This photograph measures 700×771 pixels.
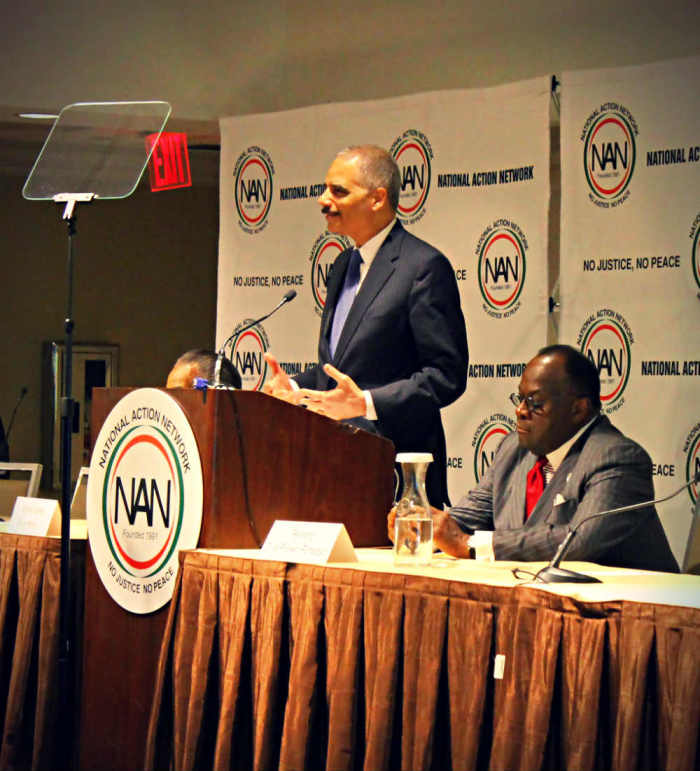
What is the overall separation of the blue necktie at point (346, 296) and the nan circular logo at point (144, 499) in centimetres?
80

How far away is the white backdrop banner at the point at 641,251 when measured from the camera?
14.2 feet

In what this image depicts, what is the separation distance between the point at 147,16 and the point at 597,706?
4.81 metres

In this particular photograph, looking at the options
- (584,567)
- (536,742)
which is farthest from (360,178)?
(536,742)

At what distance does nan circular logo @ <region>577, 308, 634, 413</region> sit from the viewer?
448cm

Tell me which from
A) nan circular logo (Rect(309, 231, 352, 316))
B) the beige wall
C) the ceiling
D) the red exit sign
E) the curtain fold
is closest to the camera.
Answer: the curtain fold

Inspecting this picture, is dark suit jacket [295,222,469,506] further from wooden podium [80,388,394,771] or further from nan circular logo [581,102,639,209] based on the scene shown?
nan circular logo [581,102,639,209]

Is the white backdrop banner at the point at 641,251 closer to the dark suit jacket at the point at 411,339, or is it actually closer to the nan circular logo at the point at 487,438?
the nan circular logo at the point at 487,438

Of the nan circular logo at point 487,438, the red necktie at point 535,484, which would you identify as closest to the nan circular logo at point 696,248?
the nan circular logo at point 487,438

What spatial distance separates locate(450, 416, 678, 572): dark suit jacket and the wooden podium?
367 millimetres

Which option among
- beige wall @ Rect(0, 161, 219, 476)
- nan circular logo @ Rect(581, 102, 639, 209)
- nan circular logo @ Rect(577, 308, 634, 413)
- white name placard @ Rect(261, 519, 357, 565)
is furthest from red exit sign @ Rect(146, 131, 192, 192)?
white name placard @ Rect(261, 519, 357, 565)

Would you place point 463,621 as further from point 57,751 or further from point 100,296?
point 100,296

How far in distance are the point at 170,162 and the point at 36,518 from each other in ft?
12.8

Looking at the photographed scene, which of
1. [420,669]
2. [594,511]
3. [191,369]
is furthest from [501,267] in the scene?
[420,669]

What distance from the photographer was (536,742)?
5.83ft
